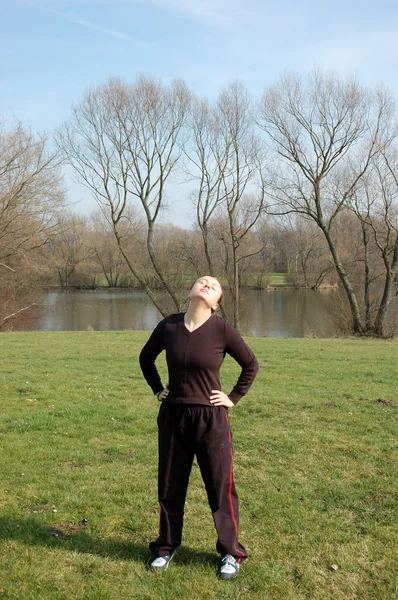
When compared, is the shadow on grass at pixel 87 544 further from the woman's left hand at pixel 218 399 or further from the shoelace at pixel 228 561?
the woman's left hand at pixel 218 399

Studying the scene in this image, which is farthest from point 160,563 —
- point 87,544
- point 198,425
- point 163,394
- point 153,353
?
point 153,353

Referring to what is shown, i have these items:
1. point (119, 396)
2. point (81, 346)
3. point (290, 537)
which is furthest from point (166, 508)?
point (81, 346)

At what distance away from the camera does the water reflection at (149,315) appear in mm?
29314

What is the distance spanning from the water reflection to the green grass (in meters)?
18.8

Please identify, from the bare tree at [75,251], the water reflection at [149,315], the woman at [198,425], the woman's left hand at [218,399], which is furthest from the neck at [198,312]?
the bare tree at [75,251]

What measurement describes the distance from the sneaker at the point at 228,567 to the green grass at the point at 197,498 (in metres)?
0.05

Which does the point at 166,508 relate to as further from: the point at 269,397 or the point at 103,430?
the point at 269,397

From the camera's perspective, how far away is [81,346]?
1628 cm

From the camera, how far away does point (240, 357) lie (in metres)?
3.54

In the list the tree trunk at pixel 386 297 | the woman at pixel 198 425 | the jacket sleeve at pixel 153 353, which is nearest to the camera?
the woman at pixel 198 425

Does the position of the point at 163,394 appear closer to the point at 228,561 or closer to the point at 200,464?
the point at 200,464

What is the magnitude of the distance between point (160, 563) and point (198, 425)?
3.38 feet

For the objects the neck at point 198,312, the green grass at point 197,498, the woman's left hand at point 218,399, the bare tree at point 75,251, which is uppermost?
the bare tree at point 75,251

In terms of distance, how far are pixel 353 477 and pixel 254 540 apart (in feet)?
5.55
